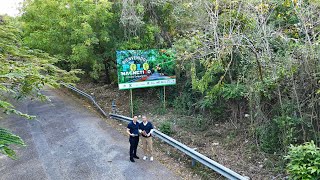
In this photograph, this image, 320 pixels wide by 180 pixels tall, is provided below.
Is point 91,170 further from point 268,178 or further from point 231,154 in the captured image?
point 268,178

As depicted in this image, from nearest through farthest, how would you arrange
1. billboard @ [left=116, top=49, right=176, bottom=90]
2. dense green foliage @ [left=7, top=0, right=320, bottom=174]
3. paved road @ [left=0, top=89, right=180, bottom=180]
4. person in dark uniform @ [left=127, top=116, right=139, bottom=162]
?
dense green foliage @ [left=7, top=0, right=320, bottom=174], paved road @ [left=0, top=89, right=180, bottom=180], person in dark uniform @ [left=127, top=116, right=139, bottom=162], billboard @ [left=116, top=49, right=176, bottom=90]

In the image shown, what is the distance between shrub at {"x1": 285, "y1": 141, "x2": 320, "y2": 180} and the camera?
5879mm

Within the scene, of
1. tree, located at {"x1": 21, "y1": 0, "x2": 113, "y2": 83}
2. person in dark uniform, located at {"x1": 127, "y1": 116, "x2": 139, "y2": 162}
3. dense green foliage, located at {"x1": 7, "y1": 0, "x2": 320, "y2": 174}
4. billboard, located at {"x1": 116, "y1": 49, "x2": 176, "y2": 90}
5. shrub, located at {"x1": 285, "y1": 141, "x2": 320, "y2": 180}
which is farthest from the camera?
tree, located at {"x1": 21, "y1": 0, "x2": 113, "y2": 83}

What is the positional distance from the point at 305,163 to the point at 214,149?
3638mm

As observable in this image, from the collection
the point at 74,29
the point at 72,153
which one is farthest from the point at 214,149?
the point at 74,29

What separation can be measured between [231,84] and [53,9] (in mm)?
11730

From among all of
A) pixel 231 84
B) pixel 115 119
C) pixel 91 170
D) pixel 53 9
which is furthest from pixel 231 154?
pixel 53 9

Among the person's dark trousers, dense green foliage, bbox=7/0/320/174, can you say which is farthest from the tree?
the person's dark trousers

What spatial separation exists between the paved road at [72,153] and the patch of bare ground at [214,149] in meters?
0.71

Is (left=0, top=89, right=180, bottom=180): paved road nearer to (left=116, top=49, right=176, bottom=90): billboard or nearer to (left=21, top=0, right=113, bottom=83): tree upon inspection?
(left=116, top=49, right=176, bottom=90): billboard

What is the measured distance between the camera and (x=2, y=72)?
20.6ft

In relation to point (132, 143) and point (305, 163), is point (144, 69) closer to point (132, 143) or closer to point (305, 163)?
point (132, 143)

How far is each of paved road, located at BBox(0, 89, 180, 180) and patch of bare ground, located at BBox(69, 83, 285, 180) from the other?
0.71m

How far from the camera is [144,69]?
43.4 feet
